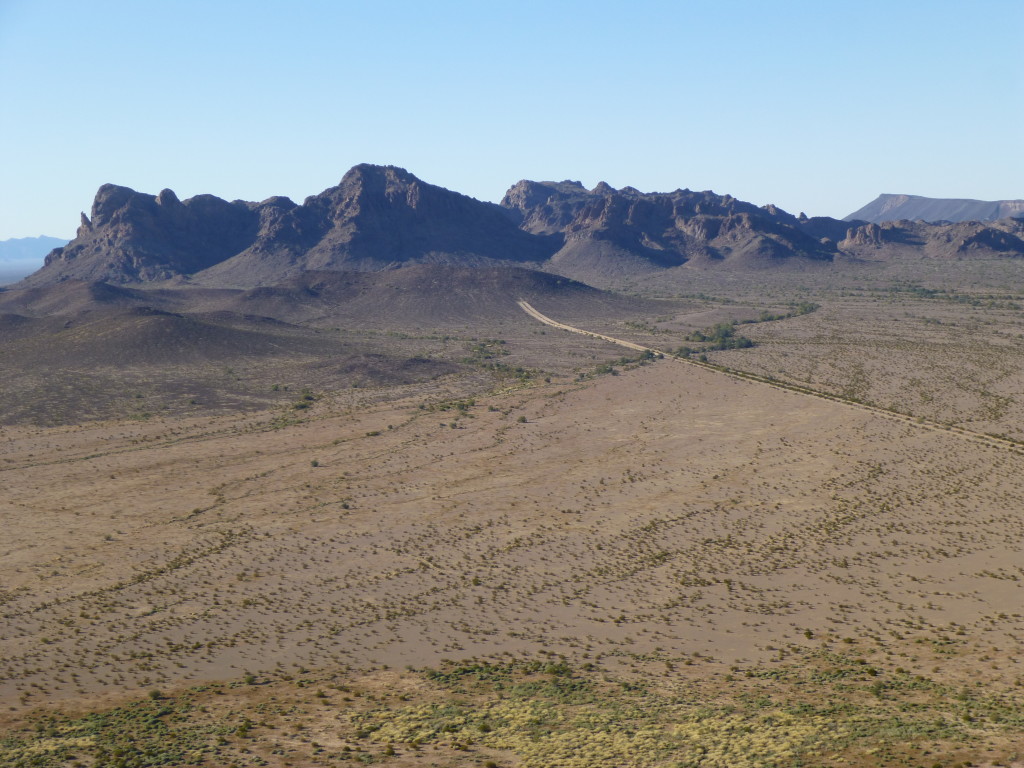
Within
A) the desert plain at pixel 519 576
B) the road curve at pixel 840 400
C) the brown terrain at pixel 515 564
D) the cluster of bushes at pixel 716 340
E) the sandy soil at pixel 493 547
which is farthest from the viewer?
the cluster of bushes at pixel 716 340

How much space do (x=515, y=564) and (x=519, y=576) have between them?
1.31 m

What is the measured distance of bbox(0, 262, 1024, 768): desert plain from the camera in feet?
70.3

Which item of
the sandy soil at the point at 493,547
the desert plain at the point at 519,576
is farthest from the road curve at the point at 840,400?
the sandy soil at the point at 493,547

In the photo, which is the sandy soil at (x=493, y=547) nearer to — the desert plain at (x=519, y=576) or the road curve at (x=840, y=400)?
the desert plain at (x=519, y=576)

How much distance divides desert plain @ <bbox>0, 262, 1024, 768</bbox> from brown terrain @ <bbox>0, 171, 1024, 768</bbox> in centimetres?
15

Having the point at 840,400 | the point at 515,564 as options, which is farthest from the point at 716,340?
the point at 515,564

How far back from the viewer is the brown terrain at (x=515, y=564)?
21.6 metres

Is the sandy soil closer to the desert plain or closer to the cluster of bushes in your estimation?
the desert plain

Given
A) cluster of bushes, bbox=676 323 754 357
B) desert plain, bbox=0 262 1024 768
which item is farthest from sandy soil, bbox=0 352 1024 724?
cluster of bushes, bbox=676 323 754 357

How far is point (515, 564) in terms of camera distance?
34938 millimetres

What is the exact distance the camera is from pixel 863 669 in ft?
81.7

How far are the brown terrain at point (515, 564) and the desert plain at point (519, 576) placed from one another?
5.8 inches

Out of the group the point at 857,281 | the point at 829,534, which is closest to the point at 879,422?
the point at 829,534

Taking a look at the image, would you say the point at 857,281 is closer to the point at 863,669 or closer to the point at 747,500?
the point at 747,500
